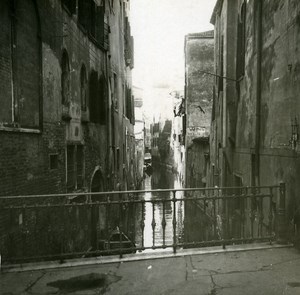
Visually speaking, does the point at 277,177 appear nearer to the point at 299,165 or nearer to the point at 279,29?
the point at 299,165

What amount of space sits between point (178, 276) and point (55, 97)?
21.3 ft

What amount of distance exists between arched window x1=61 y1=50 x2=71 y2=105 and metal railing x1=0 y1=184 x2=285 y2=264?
9.73 ft

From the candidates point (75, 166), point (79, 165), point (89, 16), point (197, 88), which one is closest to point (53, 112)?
point (75, 166)

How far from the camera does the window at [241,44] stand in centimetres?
1166

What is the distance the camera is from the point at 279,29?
8008 millimetres

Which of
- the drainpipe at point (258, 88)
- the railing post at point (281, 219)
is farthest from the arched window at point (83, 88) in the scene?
the railing post at point (281, 219)

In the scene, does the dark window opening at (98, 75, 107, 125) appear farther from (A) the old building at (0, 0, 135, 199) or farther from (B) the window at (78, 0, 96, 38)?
(B) the window at (78, 0, 96, 38)

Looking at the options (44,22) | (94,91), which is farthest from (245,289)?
(94,91)

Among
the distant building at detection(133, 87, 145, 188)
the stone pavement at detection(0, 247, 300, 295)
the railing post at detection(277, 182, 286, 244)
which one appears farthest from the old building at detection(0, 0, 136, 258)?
the distant building at detection(133, 87, 145, 188)

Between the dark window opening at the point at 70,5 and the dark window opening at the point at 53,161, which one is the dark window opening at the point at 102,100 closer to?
the dark window opening at the point at 70,5

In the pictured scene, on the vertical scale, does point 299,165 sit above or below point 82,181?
above

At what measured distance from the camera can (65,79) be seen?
11023 mm

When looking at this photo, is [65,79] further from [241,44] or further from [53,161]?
[241,44]

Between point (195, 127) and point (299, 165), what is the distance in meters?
19.4
